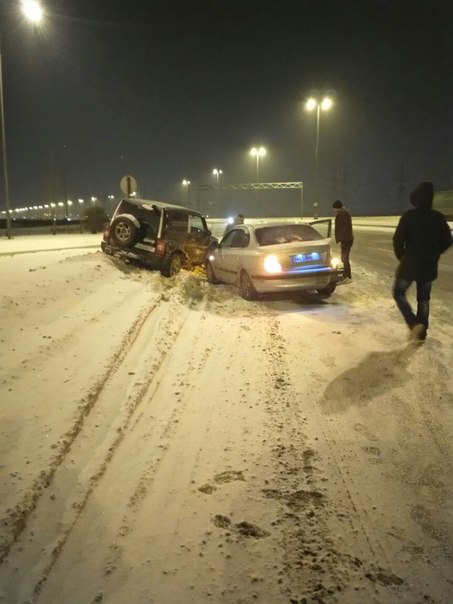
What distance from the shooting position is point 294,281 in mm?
9055

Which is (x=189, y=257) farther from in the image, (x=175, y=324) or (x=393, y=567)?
(x=393, y=567)

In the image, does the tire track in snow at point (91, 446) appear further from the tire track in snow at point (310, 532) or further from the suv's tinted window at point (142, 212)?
the suv's tinted window at point (142, 212)

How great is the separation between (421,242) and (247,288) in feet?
13.6

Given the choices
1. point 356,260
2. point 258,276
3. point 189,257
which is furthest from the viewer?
point 356,260

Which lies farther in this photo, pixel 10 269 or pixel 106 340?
pixel 10 269

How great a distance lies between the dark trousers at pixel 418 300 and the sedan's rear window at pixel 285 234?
3418 millimetres

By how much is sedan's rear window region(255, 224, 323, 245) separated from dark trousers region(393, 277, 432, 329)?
3418mm

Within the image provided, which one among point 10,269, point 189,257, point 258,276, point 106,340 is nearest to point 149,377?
point 106,340

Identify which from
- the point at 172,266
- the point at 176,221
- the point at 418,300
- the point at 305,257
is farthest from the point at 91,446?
the point at 176,221

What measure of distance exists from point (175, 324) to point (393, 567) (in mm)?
5384

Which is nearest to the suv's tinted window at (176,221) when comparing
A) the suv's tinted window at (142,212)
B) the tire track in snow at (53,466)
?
the suv's tinted window at (142,212)

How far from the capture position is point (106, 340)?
20.2 feet

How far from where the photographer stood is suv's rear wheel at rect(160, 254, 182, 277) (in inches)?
471

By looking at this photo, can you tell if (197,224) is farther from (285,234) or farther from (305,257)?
(305,257)
